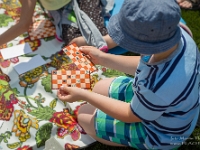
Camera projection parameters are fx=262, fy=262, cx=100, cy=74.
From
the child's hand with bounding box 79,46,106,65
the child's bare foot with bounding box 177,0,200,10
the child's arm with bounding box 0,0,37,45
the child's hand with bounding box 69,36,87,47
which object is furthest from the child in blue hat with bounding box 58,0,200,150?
the child's bare foot with bounding box 177,0,200,10

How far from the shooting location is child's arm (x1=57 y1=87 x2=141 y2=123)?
137cm

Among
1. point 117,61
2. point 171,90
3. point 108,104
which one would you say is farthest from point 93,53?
point 171,90

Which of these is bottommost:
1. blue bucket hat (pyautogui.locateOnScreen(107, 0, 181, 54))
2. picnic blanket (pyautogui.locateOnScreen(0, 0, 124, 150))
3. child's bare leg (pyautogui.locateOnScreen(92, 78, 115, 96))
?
picnic blanket (pyautogui.locateOnScreen(0, 0, 124, 150))

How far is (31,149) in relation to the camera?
172cm

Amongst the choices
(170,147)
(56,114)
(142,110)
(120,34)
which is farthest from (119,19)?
(56,114)

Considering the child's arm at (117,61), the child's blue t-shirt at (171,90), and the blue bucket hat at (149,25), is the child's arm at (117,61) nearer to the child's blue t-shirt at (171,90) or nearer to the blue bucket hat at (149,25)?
the child's blue t-shirt at (171,90)

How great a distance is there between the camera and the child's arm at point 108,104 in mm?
1367

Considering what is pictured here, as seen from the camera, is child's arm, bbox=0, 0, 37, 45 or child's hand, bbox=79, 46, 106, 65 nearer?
child's hand, bbox=79, 46, 106, 65

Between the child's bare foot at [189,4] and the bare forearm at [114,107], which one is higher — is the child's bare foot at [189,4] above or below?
below

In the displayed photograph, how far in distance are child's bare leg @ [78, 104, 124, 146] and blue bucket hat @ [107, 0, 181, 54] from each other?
73 cm

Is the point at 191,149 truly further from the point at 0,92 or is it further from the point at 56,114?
the point at 0,92

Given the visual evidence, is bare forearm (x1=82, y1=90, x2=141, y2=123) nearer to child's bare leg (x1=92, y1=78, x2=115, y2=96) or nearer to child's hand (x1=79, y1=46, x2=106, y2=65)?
child's bare leg (x1=92, y1=78, x2=115, y2=96)

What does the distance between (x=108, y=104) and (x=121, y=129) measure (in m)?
0.21

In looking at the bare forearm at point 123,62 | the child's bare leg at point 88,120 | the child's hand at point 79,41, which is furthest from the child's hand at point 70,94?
the child's hand at point 79,41
